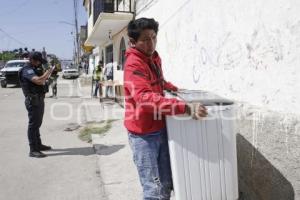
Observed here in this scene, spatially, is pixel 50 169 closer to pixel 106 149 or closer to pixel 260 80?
pixel 106 149

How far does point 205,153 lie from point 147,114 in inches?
20.1

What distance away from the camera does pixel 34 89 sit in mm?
5988

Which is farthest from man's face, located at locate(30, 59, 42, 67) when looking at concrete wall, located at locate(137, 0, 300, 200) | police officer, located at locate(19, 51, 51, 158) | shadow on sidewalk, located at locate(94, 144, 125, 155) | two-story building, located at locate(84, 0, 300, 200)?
concrete wall, located at locate(137, 0, 300, 200)

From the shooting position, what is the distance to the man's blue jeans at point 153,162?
2.76m

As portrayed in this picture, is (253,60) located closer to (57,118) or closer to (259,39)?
(259,39)

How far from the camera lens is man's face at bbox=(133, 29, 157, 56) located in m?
2.69

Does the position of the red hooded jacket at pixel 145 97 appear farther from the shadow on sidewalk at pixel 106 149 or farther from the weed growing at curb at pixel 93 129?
the weed growing at curb at pixel 93 129

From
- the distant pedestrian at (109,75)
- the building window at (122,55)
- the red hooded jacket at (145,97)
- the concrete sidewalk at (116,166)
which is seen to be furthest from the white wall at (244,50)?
the distant pedestrian at (109,75)

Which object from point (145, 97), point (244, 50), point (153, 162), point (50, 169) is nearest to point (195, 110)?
point (145, 97)

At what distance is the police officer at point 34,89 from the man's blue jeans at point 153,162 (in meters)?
3.53

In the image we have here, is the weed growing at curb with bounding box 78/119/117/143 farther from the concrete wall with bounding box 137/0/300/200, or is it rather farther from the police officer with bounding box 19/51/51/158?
the concrete wall with bounding box 137/0/300/200

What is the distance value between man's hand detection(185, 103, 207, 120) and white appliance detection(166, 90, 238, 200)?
0.11 m

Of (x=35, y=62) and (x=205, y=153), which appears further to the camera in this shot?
(x=35, y=62)

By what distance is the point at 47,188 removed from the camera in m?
4.66
